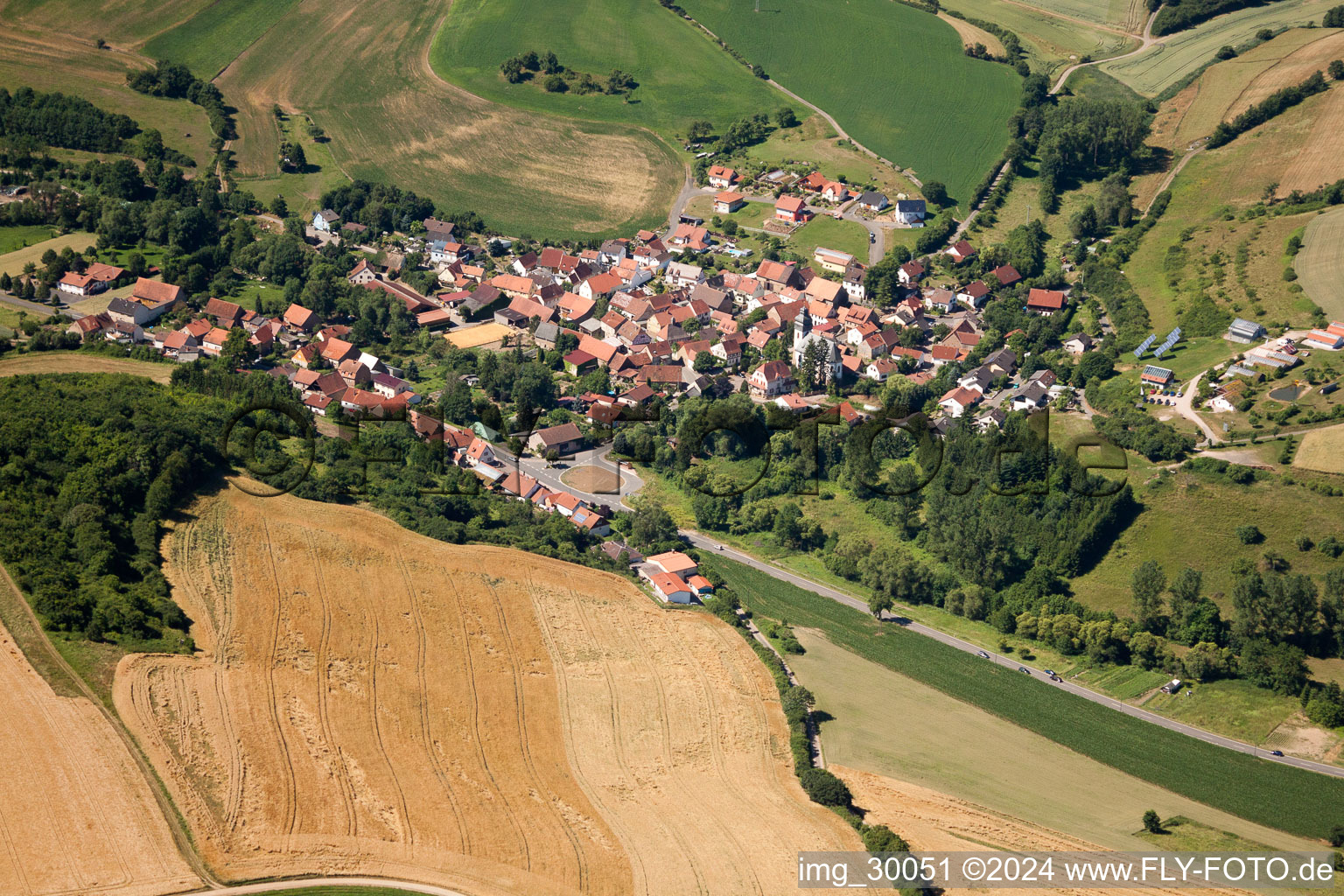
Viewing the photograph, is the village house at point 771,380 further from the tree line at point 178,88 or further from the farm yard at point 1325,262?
the tree line at point 178,88

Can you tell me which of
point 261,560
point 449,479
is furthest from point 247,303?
point 261,560

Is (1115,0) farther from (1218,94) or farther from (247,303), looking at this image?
(247,303)

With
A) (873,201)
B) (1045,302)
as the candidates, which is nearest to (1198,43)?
(873,201)

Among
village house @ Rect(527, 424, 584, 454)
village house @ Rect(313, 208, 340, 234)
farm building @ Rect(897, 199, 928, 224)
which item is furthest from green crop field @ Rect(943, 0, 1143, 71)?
village house @ Rect(527, 424, 584, 454)

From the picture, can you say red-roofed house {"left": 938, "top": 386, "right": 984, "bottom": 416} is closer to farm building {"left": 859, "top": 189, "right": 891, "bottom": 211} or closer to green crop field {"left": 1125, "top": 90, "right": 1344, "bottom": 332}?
green crop field {"left": 1125, "top": 90, "right": 1344, "bottom": 332}

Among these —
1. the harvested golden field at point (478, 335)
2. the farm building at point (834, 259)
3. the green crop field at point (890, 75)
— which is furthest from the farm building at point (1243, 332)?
the harvested golden field at point (478, 335)
